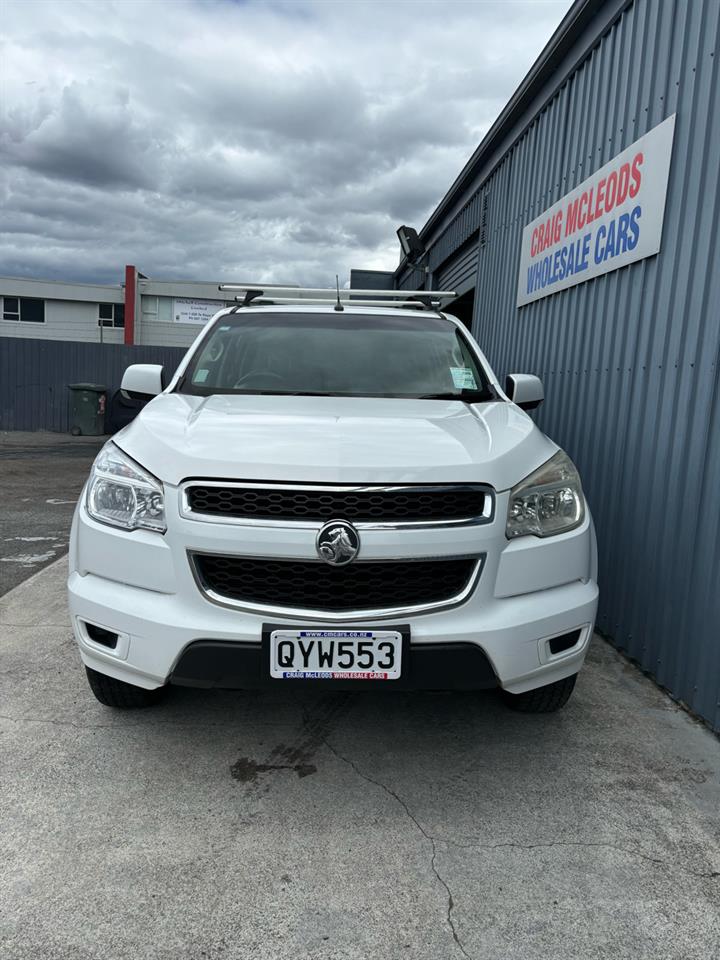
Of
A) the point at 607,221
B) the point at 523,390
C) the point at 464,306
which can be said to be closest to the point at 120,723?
the point at 523,390

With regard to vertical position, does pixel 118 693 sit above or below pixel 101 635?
below

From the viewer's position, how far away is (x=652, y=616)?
12.2 ft

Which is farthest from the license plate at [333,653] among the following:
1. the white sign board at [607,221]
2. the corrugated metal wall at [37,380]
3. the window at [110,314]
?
the window at [110,314]

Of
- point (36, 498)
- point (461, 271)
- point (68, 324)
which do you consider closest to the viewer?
point (36, 498)

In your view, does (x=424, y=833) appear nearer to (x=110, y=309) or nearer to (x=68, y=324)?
(x=110, y=309)

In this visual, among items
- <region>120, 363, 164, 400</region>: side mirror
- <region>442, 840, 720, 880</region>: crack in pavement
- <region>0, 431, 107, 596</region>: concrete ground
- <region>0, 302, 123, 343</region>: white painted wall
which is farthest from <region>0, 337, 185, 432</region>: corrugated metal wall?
<region>0, 302, 123, 343</region>: white painted wall

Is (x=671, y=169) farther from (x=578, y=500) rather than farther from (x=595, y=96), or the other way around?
(x=578, y=500)

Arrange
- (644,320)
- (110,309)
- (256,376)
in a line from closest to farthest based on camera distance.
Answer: (256,376) < (644,320) < (110,309)

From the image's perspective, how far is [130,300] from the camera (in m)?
36.2

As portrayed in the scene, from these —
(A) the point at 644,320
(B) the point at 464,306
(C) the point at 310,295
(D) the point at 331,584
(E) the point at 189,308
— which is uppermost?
(E) the point at 189,308

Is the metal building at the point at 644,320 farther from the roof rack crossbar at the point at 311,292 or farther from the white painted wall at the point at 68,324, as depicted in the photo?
the white painted wall at the point at 68,324

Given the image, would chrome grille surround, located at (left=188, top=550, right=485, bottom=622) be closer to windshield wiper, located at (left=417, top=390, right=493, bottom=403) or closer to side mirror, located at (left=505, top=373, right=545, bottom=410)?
windshield wiper, located at (left=417, top=390, right=493, bottom=403)

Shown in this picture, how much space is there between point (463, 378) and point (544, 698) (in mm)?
1562

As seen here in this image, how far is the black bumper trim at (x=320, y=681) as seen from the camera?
2336mm
